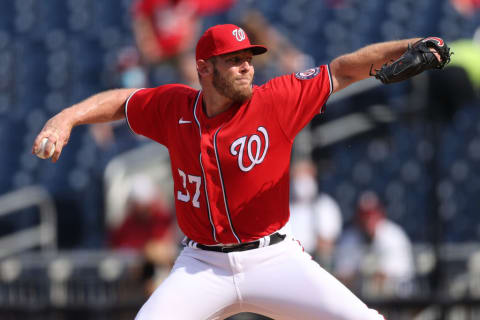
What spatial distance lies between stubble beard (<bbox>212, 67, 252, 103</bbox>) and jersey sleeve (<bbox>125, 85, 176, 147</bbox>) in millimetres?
285

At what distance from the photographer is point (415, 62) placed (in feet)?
11.7

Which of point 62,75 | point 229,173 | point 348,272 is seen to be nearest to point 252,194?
point 229,173

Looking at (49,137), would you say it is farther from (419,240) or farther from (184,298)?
(419,240)

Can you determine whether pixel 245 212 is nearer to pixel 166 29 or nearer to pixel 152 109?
pixel 152 109

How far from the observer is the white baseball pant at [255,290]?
352 cm

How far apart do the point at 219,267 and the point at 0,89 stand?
6.85 meters

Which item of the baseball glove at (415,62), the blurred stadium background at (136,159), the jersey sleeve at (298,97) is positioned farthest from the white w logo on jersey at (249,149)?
the blurred stadium background at (136,159)

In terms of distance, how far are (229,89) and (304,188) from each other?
11.3 feet

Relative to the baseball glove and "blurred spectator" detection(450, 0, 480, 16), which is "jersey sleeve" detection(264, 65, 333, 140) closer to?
the baseball glove

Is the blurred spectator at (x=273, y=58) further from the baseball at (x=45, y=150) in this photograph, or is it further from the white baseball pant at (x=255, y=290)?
the baseball at (x=45, y=150)

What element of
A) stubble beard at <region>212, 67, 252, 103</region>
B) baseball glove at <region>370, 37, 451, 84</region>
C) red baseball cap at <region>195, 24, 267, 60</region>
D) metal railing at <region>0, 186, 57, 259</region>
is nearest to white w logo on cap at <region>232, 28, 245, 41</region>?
red baseball cap at <region>195, 24, 267, 60</region>

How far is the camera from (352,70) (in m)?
3.75

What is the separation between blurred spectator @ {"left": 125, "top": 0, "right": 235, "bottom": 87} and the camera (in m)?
8.98

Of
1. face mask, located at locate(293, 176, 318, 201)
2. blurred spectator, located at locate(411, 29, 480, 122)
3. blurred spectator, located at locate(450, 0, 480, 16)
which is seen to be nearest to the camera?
blurred spectator, located at locate(411, 29, 480, 122)
